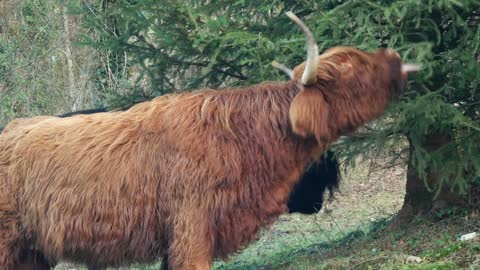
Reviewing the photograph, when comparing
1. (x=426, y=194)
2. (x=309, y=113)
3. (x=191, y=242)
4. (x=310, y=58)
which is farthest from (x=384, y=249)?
(x=310, y=58)

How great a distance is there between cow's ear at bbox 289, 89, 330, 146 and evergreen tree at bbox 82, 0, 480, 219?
43.8 inches

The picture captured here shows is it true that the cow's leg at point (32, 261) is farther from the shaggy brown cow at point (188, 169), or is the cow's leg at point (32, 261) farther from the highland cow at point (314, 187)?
the highland cow at point (314, 187)

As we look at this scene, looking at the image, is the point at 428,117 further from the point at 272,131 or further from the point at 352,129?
the point at 272,131

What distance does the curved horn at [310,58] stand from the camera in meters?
6.39

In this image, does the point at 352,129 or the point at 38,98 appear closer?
the point at 352,129

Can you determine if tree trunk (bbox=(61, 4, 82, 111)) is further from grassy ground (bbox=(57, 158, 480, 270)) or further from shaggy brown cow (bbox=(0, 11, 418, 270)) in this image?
shaggy brown cow (bbox=(0, 11, 418, 270))

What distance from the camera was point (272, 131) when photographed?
699 centimetres

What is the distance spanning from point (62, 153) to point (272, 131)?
5.85 ft

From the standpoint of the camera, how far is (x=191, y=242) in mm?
6754

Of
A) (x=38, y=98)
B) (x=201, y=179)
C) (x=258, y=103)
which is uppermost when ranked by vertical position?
(x=258, y=103)

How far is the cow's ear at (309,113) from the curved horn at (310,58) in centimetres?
11

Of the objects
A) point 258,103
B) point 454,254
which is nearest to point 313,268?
point 454,254

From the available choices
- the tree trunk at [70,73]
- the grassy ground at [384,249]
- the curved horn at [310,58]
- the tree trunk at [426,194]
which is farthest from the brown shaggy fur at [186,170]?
the tree trunk at [70,73]

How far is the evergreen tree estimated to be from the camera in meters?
7.75
